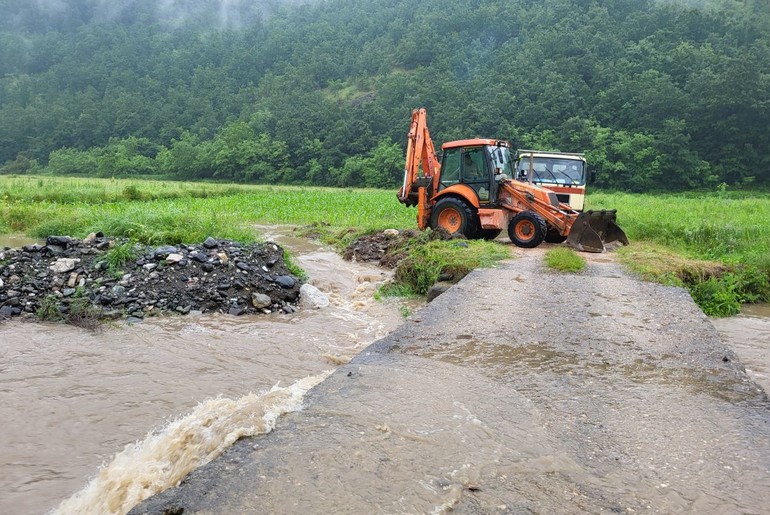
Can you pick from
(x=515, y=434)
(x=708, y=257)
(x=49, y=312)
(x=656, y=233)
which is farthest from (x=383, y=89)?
(x=515, y=434)

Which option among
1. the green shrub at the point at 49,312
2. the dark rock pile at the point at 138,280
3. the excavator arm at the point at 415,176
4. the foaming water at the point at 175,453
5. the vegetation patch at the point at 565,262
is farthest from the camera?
the excavator arm at the point at 415,176

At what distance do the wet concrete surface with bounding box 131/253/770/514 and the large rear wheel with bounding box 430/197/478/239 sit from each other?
20.7 ft

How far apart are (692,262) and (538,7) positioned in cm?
7880

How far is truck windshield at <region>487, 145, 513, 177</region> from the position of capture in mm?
11883

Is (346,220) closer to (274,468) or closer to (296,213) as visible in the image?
(296,213)

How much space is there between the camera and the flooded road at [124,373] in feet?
13.2

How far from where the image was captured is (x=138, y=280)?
8.35 meters

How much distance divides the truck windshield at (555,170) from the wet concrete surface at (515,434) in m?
11.8

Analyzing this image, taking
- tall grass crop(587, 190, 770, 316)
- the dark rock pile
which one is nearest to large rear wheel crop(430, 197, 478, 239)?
tall grass crop(587, 190, 770, 316)

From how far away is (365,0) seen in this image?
4422 inches

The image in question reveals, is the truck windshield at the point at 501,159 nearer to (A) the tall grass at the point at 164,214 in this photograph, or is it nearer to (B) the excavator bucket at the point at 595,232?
(B) the excavator bucket at the point at 595,232

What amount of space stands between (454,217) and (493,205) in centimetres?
90

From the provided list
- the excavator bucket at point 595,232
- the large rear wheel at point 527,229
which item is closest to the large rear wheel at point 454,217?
the large rear wheel at point 527,229

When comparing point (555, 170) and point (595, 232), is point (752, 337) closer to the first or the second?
point (595, 232)
